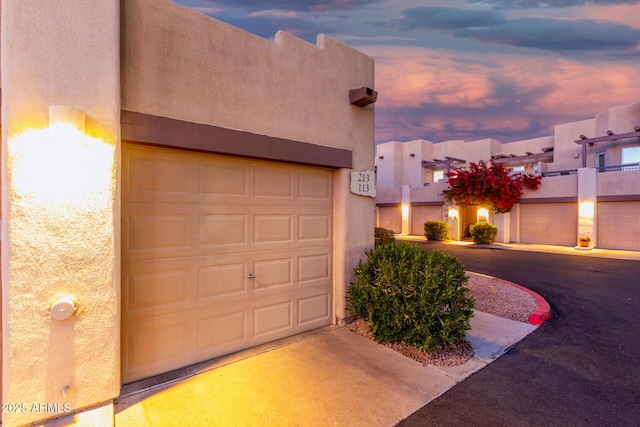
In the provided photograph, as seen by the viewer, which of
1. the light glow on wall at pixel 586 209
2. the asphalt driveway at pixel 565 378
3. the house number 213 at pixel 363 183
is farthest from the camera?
the light glow on wall at pixel 586 209

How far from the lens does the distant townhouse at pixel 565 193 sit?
14.4 meters

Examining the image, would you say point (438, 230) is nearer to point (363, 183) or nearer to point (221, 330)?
point (363, 183)

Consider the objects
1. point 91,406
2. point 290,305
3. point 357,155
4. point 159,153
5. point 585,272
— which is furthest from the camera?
point 585,272

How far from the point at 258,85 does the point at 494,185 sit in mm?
16755

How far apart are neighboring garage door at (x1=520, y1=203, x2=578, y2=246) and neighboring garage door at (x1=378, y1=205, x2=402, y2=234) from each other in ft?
27.6

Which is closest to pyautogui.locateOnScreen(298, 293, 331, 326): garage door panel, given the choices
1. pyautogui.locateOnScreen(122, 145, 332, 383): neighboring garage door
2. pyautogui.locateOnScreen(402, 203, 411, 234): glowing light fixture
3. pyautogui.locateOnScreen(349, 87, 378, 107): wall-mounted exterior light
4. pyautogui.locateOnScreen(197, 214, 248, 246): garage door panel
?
pyautogui.locateOnScreen(122, 145, 332, 383): neighboring garage door

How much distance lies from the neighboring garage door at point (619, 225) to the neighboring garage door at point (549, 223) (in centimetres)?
103

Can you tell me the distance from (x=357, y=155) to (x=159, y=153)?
9.87 ft

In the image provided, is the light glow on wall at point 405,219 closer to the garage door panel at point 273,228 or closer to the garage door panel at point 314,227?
the garage door panel at point 314,227

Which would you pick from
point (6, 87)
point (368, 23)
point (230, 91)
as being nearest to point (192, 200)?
point (230, 91)

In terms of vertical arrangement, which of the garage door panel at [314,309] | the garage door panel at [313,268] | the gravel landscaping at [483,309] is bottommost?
the gravel landscaping at [483,309]

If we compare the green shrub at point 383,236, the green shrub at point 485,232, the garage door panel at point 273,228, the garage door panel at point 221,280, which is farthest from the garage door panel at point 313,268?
the green shrub at point 485,232

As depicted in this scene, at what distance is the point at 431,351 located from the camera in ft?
12.6

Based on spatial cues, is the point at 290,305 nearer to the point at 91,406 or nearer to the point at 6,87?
the point at 91,406
